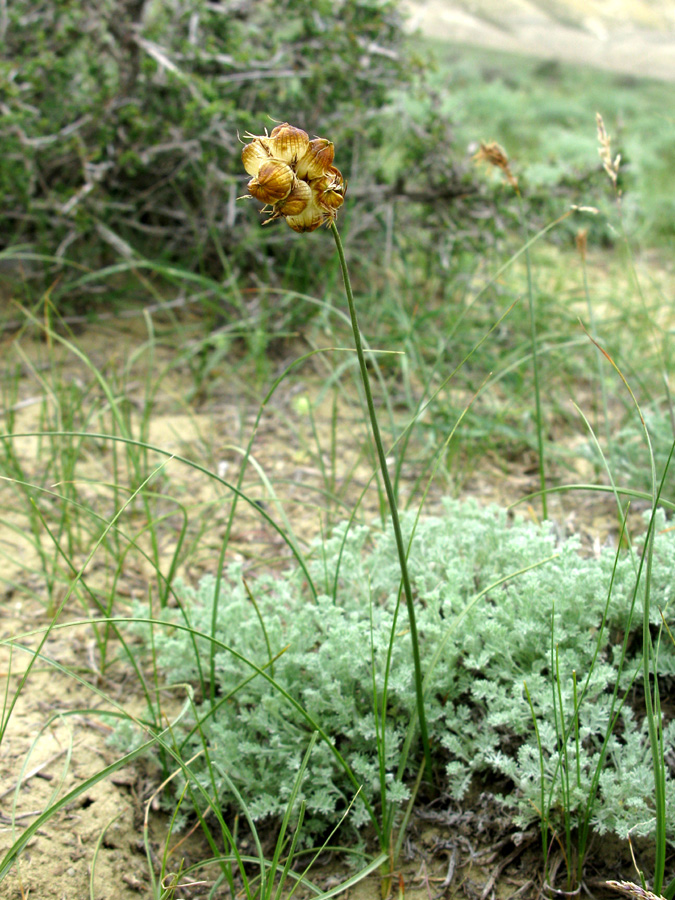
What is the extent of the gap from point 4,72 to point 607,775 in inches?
132

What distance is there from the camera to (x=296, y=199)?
35.9 inches

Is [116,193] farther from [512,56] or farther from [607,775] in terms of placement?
[512,56]

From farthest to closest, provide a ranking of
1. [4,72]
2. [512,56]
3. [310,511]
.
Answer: [512,56], [4,72], [310,511]

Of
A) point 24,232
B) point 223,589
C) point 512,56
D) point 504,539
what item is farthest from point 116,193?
point 512,56

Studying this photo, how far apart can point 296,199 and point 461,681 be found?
1126 millimetres

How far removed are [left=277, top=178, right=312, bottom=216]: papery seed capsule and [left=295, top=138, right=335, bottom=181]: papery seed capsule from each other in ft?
0.05

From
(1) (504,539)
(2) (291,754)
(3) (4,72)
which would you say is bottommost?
(2) (291,754)

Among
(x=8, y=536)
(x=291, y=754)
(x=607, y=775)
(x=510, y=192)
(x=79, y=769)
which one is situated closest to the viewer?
(x=607, y=775)

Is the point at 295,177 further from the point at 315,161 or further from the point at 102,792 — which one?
the point at 102,792

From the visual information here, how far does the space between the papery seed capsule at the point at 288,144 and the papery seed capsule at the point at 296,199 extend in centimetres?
3

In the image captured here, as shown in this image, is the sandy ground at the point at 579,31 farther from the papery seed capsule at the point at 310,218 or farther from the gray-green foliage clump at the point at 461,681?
the papery seed capsule at the point at 310,218

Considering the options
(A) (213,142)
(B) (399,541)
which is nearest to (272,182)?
(B) (399,541)

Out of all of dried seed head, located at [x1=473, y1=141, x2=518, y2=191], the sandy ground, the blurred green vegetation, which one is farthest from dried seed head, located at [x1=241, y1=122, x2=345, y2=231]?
the sandy ground

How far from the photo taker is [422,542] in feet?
6.22
